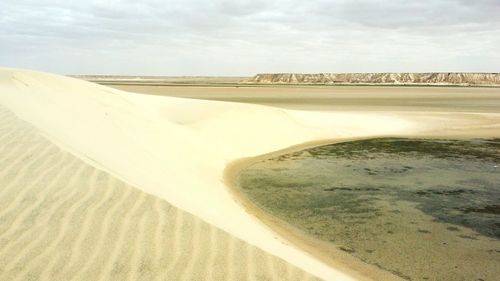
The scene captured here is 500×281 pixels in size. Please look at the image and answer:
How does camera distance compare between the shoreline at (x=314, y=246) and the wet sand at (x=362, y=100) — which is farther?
the wet sand at (x=362, y=100)

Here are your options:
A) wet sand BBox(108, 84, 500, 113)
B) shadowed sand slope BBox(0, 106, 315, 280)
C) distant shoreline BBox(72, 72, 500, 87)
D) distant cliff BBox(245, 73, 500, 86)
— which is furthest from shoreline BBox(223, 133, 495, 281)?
distant cliff BBox(245, 73, 500, 86)

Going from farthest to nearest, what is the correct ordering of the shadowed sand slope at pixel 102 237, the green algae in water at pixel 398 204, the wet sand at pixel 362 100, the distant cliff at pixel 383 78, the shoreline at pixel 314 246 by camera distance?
the distant cliff at pixel 383 78
the wet sand at pixel 362 100
the green algae in water at pixel 398 204
the shoreline at pixel 314 246
the shadowed sand slope at pixel 102 237

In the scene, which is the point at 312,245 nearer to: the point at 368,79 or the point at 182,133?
the point at 182,133

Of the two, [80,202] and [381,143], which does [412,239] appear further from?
[381,143]

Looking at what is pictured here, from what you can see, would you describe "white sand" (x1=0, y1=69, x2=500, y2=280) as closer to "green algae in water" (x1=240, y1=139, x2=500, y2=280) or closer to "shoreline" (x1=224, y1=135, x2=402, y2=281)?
"shoreline" (x1=224, y1=135, x2=402, y2=281)

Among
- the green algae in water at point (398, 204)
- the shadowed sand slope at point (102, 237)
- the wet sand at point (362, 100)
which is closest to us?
the shadowed sand slope at point (102, 237)

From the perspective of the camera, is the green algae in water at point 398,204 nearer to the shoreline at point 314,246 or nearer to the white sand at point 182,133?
the shoreline at point 314,246

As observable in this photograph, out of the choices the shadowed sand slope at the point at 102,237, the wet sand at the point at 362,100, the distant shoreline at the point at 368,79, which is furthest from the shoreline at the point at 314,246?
the distant shoreline at the point at 368,79
